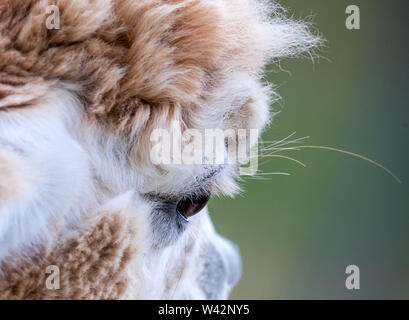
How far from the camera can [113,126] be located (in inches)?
42.9

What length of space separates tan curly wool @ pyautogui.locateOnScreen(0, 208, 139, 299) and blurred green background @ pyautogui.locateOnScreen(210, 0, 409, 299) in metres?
3.41

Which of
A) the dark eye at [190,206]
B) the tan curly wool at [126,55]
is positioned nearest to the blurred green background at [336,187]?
the dark eye at [190,206]

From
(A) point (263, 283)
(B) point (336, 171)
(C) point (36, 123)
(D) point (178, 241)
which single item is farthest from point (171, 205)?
(B) point (336, 171)

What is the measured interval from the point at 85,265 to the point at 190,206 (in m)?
0.30

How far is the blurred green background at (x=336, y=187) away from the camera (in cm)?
482

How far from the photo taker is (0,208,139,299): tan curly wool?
1.00 meters

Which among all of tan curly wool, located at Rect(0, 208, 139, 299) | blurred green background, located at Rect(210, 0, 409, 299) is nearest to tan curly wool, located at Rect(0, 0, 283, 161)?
tan curly wool, located at Rect(0, 208, 139, 299)

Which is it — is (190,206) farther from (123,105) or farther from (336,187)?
(336,187)

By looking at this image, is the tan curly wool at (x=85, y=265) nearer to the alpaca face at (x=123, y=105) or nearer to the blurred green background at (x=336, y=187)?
the alpaca face at (x=123, y=105)

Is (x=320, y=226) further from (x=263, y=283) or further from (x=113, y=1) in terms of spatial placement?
(x=113, y=1)

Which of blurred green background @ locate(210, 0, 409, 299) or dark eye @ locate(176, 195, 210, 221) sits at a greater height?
blurred green background @ locate(210, 0, 409, 299)

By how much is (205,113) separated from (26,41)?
35 centimetres

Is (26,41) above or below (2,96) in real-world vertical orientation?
above

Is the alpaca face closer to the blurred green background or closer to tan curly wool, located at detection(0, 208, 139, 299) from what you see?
tan curly wool, located at detection(0, 208, 139, 299)
